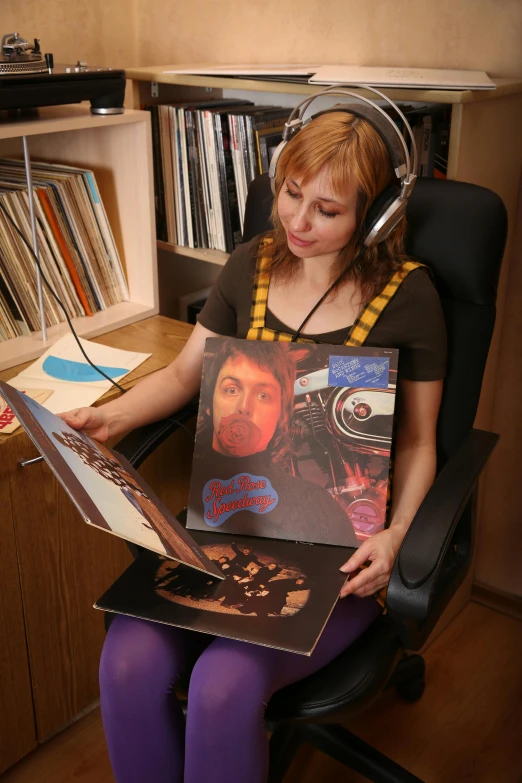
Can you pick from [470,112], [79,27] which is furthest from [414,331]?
[79,27]

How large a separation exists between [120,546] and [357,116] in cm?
94

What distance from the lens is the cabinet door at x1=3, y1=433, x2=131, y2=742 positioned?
4.41 feet

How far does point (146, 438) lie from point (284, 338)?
0.95 feet

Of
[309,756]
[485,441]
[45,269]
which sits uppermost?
[45,269]

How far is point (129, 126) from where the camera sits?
5.40 ft

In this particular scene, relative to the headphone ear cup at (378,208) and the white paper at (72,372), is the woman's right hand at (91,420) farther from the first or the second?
the headphone ear cup at (378,208)

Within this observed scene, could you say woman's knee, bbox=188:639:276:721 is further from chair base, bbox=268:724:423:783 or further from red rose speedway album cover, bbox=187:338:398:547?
chair base, bbox=268:724:423:783

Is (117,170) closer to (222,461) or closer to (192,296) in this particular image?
(192,296)

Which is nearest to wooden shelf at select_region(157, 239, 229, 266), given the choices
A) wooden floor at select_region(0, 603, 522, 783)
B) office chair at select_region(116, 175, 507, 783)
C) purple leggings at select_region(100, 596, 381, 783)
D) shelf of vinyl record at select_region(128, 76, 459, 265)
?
shelf of vinyl record at select_region(128, 76, 459, 265)

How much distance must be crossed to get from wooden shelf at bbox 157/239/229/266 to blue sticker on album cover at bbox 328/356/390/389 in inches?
26.7

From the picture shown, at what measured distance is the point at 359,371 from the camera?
47.8 inches

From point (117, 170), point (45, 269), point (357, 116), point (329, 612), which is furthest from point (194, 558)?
point (117, 170)

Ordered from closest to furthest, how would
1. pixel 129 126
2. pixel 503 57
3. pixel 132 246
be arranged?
pixel 503 57 < pixel 129 126 < pixel 132 246

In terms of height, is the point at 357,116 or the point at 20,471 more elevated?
the point at 357,116
